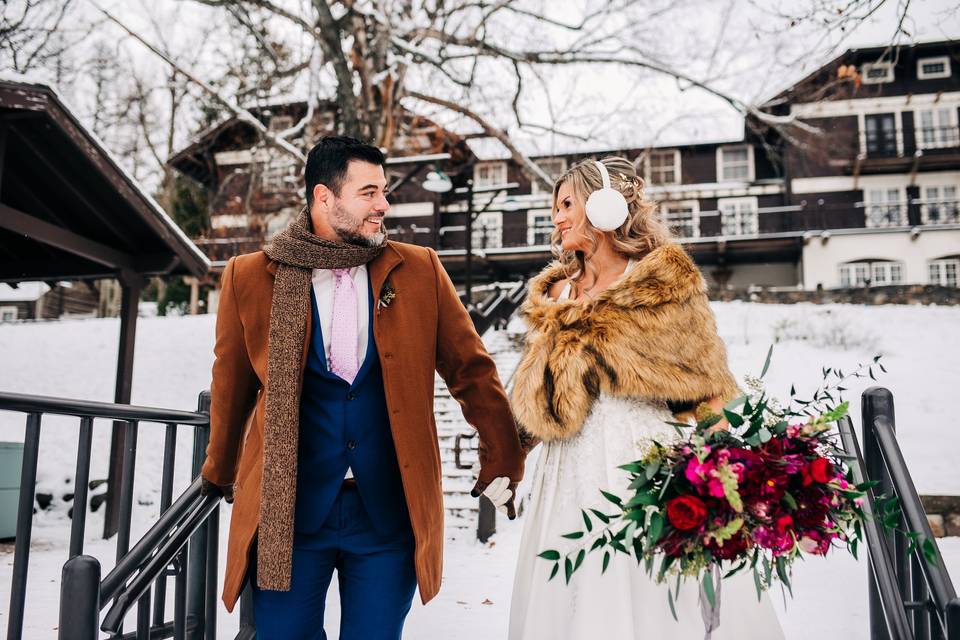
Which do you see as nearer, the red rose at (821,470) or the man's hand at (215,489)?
the red rose at (821,470)

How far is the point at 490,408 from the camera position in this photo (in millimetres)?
2525

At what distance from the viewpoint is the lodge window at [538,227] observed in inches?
1089

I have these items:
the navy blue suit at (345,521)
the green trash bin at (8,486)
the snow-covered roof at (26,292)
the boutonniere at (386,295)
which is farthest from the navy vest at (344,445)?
the snow-covered roof at (26,292)

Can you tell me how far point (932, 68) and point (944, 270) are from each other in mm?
8229

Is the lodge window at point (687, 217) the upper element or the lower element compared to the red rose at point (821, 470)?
upper

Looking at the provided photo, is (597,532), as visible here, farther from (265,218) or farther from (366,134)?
(265,218)

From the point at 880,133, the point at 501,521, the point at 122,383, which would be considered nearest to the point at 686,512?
the point at 501,521

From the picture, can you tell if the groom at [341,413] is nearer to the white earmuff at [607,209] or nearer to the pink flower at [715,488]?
the white earmuff at [607,209]

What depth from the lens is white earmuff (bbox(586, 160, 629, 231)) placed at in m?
2.72

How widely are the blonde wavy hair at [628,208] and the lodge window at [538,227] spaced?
77.4 feet

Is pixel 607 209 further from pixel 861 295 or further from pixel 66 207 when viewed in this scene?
pixel 861 295

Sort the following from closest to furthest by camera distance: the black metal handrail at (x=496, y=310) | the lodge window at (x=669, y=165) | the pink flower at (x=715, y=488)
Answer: the pink flower at (x=715, y=488)
the black metal handrail at (x=496, y=310)
the lodge window at (x=669, y=165)

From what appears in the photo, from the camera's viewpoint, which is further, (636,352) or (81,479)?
(81,479)

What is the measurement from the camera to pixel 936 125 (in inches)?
1077
